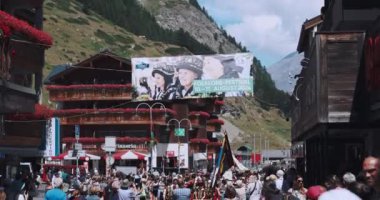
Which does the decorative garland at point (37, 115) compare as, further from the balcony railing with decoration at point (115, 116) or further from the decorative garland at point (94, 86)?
the decorative garland at point (94, 86)

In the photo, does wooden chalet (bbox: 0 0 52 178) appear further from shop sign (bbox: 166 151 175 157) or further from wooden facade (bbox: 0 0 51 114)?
shop sign (bbox: 166 151 175 157)

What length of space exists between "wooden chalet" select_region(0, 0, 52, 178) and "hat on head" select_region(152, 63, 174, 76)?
19.0m

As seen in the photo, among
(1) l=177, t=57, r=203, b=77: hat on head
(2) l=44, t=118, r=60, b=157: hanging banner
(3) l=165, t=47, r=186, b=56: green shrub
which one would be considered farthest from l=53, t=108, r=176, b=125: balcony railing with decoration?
(3) l=165, t=47, r=186, b=56: green shrub

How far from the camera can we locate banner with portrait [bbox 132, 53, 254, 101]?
4988cm

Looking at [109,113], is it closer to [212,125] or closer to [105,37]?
[212,125]

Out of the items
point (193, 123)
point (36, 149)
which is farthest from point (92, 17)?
point (36, 149)

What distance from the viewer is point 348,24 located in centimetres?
2447

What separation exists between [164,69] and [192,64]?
2911 millimetres

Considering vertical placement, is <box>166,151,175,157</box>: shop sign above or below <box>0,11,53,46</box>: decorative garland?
below

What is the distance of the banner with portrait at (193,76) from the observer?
49875 mm

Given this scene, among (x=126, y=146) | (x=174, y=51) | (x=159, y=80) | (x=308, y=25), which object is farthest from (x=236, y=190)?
(x=174, y=51)

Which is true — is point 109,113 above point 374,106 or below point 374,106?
above

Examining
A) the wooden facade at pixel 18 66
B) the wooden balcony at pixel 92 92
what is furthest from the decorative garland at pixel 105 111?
the wooden facade at pixel 18 66

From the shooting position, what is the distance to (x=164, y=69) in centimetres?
5675
